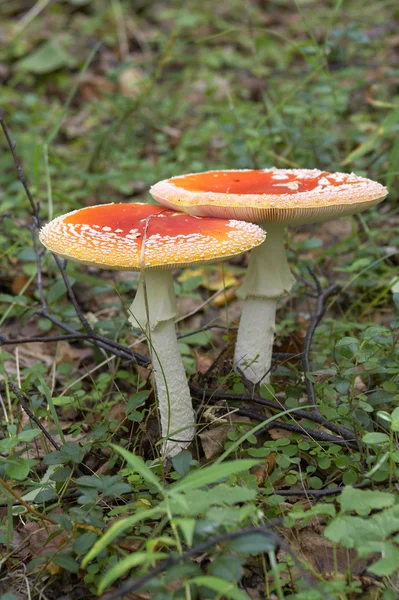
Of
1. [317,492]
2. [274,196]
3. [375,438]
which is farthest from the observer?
[274,196]

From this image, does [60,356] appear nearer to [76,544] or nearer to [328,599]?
[76,544]

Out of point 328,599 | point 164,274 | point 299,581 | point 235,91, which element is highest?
point 235,91

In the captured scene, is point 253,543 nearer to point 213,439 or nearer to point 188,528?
point 188,528

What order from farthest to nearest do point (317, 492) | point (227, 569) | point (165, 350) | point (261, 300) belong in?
point (261, 300) → point (165, 350) → point (317, 492) → point (227, 569)

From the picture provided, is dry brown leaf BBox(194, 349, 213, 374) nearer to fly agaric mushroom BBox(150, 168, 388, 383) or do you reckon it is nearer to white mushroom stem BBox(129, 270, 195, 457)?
fly agaric mushroom BBox(150, 168, 388, 383)

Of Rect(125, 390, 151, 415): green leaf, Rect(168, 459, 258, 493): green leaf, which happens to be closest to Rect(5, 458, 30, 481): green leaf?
Rect(125, 390, 151, 415): green leaf

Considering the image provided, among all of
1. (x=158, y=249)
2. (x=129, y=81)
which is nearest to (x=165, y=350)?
(x=158, y=249)

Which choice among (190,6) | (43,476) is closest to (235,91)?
(190,6)
